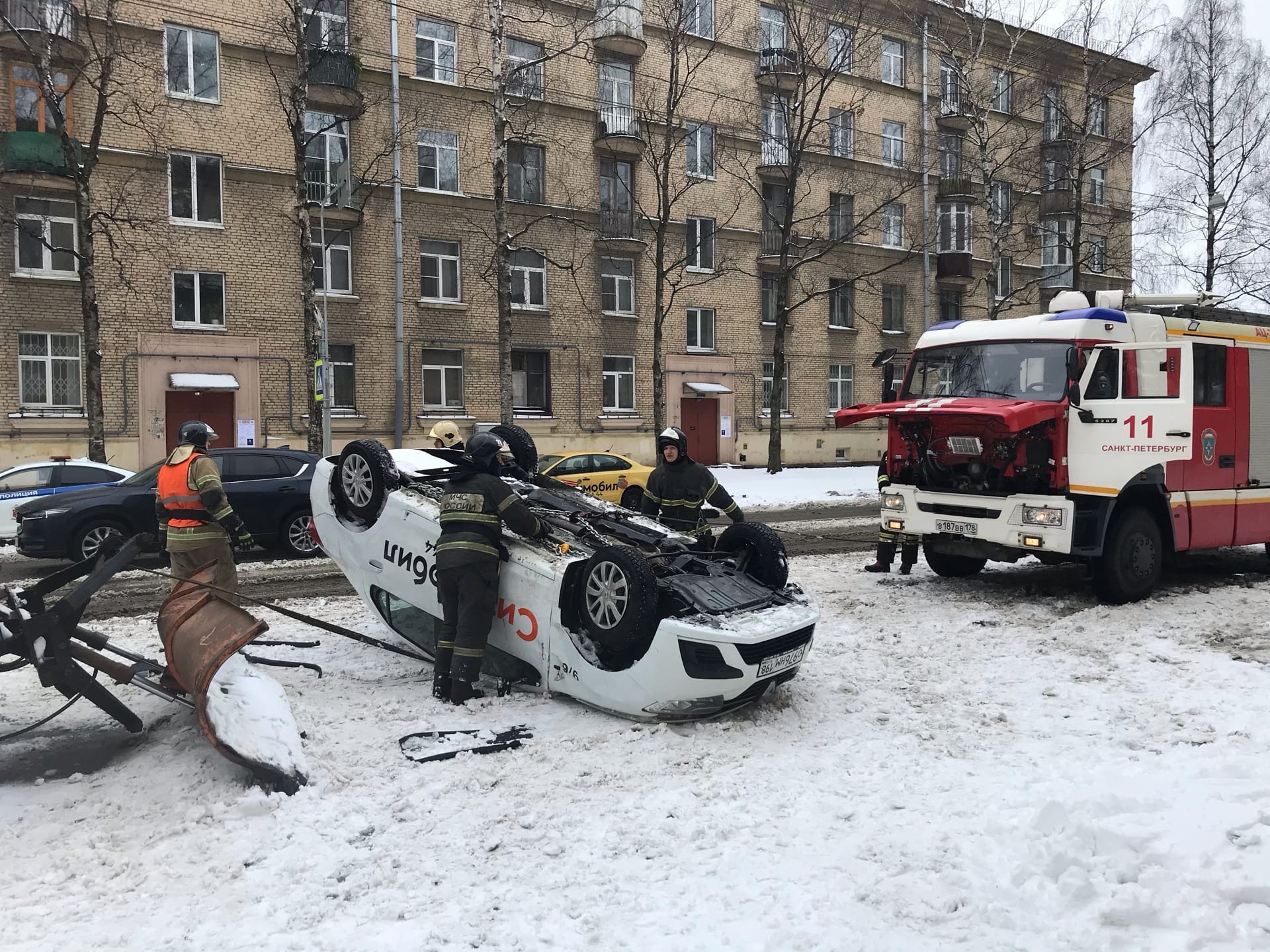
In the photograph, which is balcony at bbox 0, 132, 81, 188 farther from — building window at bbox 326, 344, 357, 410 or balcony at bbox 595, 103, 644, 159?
balcony at bbox 595, 103, 644, 159

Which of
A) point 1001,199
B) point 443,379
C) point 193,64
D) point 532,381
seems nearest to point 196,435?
point 443,379

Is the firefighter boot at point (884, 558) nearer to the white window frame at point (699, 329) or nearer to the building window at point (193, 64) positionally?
the white window frame at point (699, 329)

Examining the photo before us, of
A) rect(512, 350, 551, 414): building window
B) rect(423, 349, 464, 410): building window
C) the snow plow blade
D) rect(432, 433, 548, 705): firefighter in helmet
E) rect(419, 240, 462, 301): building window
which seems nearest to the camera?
the snow plow blade

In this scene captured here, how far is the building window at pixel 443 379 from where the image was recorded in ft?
88.1

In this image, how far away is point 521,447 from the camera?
24.6ft

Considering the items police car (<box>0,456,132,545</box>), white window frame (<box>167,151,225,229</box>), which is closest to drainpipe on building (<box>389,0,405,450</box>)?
white window frame (<box>167,151,225,229</box>)

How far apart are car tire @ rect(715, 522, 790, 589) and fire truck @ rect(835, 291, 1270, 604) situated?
10.2 ft

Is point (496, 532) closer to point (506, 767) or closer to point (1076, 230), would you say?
point (506, 767)

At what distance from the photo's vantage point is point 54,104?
18.7 metres

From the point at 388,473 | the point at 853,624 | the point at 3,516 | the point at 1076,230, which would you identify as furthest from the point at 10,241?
the point at 1076,230

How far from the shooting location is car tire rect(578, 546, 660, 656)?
5.00 m

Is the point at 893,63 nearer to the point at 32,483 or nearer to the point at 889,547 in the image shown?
the point at 889,547

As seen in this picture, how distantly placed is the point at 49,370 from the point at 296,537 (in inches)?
549

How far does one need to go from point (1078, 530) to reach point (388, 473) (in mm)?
5931
